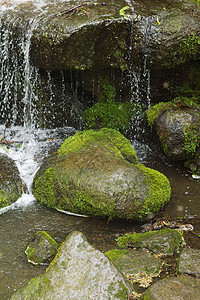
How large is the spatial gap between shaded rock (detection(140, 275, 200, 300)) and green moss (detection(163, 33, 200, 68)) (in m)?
5.01

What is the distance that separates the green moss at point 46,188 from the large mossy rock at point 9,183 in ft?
1.08

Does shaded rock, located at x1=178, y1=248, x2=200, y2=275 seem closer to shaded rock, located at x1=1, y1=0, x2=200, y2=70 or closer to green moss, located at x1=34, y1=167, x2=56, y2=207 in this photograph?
green moss, located at x1=34, y1=167, x2=56, y2=207

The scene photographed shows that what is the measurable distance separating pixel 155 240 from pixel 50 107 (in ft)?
15.4

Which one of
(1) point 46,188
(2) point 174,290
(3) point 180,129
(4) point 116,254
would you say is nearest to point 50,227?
(1) point 46,188

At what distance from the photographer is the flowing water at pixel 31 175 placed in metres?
4.66

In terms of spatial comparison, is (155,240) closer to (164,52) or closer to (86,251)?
(86,251)

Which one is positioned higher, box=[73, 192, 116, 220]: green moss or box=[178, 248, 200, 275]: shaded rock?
box=[178, 248, 200, 275]: shaded rock

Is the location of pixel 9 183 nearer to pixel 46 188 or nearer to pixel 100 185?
pixel 46 188

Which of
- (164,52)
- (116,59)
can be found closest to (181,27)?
(164,52)

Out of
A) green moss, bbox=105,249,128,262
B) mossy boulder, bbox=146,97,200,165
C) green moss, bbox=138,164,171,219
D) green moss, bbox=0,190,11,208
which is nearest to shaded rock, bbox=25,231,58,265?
green moss, bbox=105,249,128,262

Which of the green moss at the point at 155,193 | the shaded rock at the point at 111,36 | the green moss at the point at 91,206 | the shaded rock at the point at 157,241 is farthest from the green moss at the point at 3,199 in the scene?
the shaded rock at the point at 111,36

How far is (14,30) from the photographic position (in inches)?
283

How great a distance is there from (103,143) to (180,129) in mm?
1626

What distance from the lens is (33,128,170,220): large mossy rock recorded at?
5.25 metres
